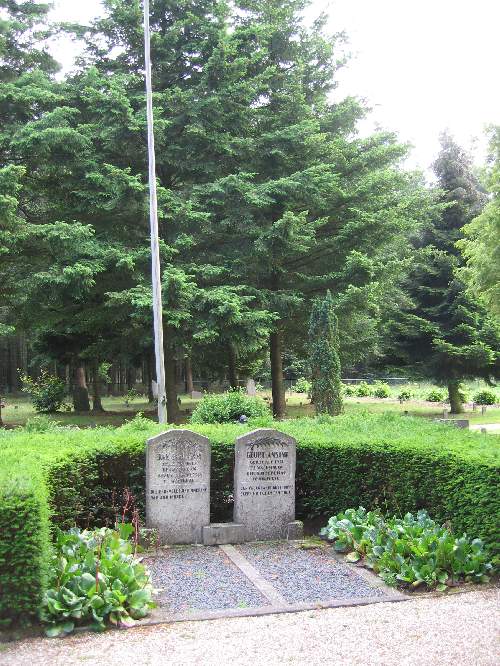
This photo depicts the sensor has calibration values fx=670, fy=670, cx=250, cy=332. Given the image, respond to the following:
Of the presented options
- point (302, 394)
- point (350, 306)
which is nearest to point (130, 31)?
point (350, 306)

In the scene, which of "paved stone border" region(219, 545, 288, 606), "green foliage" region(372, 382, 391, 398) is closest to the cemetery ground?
"green foliage" region(372, 382, 391, 398)

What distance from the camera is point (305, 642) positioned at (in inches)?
200

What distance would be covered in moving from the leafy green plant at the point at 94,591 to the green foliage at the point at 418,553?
2399 mm

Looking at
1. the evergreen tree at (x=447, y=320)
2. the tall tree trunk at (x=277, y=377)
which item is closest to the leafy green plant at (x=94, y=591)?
the tall tree trunk at (x=277, y=377)

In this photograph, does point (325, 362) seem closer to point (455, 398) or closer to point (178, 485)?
point (178, 485)

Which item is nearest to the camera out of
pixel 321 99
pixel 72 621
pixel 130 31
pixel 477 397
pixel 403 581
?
pixel 72 621

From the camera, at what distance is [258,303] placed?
907 inches

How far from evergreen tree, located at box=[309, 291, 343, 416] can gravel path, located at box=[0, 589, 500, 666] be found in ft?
40.8

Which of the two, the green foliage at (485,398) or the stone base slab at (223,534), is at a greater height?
the green foliage at (485,398)

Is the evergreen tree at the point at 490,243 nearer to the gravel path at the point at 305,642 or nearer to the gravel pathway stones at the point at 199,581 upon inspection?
the gravel pathway stones at the point at 199,581

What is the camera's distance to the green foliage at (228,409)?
1458 cm

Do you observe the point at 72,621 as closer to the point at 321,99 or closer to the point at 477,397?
the point at 321,99

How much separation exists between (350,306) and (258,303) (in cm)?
315

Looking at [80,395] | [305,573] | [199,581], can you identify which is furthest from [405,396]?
[199,581]
